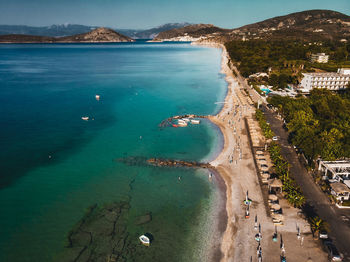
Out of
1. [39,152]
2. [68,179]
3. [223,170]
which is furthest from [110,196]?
[39,152]

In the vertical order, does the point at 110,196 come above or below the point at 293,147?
below

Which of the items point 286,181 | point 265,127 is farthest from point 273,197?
point 265,127

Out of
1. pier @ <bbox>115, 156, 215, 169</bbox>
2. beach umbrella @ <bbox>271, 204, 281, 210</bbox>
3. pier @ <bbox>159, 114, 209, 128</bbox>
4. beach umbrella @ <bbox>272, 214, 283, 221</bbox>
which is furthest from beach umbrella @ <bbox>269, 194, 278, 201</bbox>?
pier @ <bbox>159, 114, 209, 128</bbox>

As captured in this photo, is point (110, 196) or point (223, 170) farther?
point (223, 170)

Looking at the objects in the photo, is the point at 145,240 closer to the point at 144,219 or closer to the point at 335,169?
the point at 144,219

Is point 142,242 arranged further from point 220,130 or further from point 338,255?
point 220,130

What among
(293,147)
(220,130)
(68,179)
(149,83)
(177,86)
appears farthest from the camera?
(149,83)

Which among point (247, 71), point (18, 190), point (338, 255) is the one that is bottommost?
point (18, 190)
